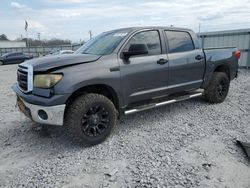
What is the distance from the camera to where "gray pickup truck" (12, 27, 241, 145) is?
3316 millimetres

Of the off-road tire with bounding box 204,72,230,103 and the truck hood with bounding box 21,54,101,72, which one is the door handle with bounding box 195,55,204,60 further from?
the truck hood with bounding box 21,54,101,72

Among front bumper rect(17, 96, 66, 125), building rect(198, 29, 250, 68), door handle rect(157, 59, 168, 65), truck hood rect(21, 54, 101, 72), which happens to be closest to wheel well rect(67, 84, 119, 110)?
front bumper rect(17, 96, 66, 125)

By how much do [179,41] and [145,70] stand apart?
1.22m


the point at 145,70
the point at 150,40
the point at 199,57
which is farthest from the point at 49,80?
the point at 199,57

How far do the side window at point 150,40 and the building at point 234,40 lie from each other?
7.84 meters

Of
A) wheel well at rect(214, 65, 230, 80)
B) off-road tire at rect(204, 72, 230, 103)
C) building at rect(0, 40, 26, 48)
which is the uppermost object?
building at rect(0, 40, 26, 48)

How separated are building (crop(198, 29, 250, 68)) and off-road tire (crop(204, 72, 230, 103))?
19.2 ft

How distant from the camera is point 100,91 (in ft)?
12.8

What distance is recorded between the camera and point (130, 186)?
2.72 m

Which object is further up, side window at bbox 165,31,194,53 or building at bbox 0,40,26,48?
building at bbox 0,40,26,48

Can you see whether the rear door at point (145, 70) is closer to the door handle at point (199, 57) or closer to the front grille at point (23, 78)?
the door handle at point (199, 57)

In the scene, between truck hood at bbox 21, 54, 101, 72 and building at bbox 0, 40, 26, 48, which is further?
building at bbox 0, 40, 26, 48

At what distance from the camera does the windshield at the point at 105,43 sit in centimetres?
401

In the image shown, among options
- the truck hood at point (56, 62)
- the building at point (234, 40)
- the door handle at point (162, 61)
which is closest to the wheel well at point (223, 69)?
the door handle at point (162, 61)
